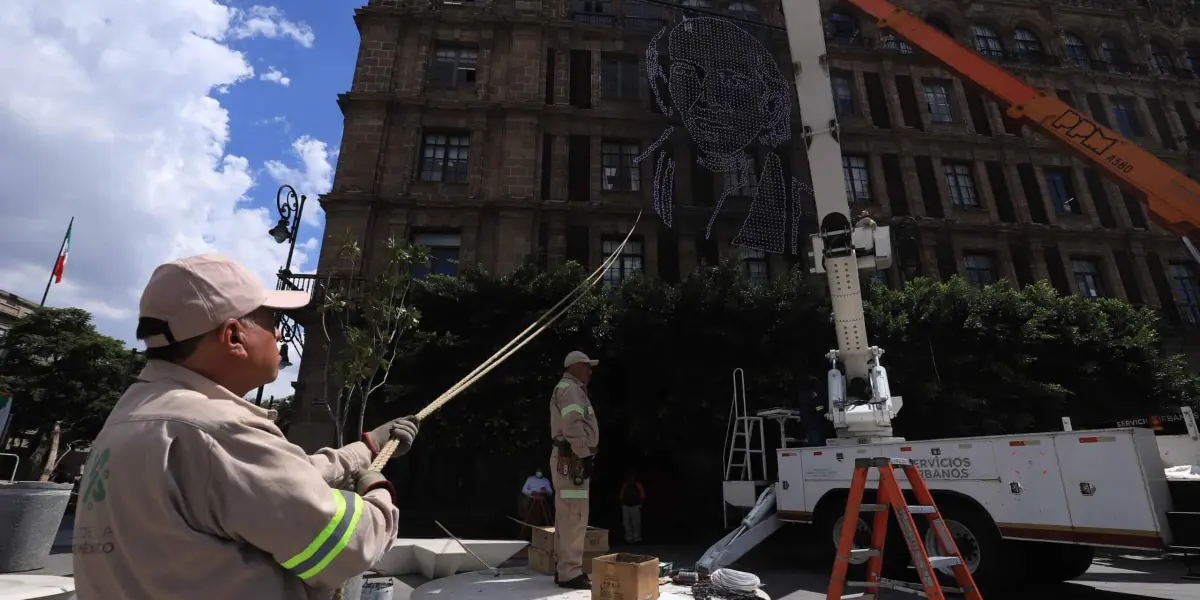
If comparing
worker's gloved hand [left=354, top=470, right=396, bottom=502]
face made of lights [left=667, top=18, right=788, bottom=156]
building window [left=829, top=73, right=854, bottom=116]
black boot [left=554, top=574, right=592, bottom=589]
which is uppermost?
building window [left=829, top=73, right=854, bottom=116]

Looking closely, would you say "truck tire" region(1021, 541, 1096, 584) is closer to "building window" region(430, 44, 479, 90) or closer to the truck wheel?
the truck wheel

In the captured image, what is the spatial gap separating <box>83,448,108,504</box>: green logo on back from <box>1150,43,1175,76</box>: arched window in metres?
36.4

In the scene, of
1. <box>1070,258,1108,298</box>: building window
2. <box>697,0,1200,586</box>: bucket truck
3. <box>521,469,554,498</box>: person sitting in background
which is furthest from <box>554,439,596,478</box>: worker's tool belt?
<box>1070,258,1108,298</box>: building window

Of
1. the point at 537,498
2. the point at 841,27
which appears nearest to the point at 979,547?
the point at 537,498

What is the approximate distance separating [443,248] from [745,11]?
15.8 metres

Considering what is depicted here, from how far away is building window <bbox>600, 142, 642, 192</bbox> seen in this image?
19.9 m

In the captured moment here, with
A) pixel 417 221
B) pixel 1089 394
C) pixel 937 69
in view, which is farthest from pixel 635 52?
pixel 1089 394

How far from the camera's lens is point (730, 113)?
19.2 metres

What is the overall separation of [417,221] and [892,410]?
612 inches

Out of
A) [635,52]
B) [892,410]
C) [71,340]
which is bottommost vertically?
[892,410]

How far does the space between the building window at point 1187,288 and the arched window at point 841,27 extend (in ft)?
50.2

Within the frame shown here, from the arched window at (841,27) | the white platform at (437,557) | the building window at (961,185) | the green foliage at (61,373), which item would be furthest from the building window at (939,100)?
the green foliage at (61,373)

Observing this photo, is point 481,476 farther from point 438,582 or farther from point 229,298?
point 229,298

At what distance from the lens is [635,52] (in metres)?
21.7
